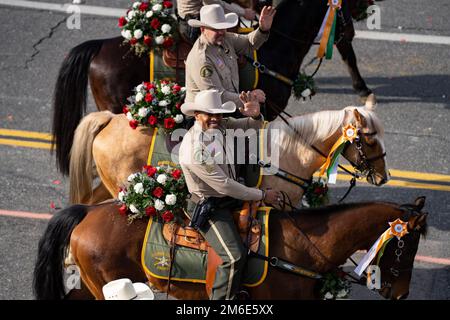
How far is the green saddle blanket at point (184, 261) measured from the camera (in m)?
8.02

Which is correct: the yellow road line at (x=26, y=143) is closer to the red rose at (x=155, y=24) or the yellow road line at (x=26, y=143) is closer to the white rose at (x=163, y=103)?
the red rose at (x=155, y=24)

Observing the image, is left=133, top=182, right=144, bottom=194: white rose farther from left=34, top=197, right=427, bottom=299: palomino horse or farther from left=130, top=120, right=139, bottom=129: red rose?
left=130, top=120, right=139, bottom=129: red rose

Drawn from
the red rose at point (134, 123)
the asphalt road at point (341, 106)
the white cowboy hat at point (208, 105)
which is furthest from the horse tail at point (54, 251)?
the white cowboy hat at point (208, 105)

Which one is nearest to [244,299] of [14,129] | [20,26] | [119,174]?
[119,174]

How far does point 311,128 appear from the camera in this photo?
9156mm

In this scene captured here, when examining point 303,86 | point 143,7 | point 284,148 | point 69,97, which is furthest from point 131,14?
point 284,148

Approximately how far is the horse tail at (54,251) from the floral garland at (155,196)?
51 cm

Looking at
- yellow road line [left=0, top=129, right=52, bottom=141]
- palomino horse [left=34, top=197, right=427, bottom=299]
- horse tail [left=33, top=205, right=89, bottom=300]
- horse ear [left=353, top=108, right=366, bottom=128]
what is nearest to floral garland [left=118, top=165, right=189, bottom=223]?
palomino horse [left=34, top=197, right=427, bottom=299]

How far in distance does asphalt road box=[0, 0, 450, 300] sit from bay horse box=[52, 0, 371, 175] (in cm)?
106

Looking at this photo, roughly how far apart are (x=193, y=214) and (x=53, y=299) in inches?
70.9

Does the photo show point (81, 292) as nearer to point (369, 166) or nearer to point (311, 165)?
point (311, 165)

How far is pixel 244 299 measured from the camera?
807cm

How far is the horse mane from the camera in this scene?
9.15 metres

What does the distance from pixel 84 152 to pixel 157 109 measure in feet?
3.34
